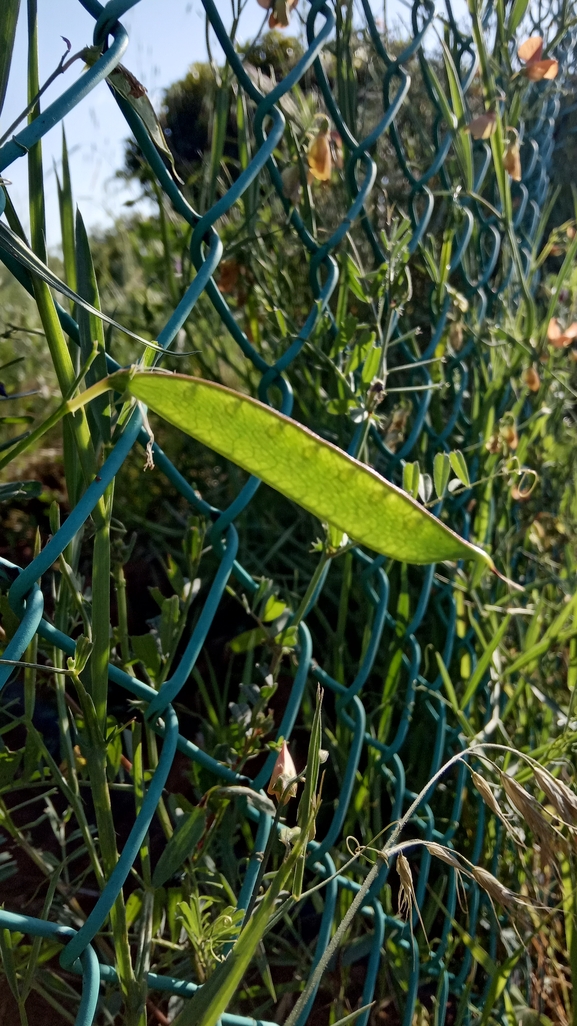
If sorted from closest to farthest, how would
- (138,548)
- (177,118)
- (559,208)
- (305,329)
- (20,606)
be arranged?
(20,606), (305,329), (138,548), (559,208), (177,118)

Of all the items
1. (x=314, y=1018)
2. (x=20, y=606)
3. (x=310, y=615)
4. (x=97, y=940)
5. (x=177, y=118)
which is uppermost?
(x=177, y=118)

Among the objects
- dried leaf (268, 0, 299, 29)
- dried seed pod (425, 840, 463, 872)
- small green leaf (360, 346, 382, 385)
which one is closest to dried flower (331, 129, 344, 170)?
dried leaf (268, 0, 299, 29)

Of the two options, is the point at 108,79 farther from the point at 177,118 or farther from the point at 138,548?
the point at 177,118

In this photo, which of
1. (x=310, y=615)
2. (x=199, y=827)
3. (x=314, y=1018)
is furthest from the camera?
(x=310, y=615)

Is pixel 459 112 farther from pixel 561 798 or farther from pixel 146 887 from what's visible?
pixel 146 887

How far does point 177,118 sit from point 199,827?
338 centimetres

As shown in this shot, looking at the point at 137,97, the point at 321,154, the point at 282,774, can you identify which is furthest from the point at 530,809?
the point at 321,154

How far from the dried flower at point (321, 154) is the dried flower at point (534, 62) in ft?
1.26

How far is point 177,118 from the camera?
312 cm

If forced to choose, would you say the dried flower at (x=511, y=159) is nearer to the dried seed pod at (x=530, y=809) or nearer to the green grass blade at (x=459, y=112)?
the green grass blade at (x=459, y=112)

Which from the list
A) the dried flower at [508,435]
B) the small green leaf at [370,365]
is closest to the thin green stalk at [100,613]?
the small green leaf at [370,365]

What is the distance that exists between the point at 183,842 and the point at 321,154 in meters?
0.60

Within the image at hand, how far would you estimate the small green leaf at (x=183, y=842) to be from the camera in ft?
1.40

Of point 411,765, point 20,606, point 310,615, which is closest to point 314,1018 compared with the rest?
point 411,765
